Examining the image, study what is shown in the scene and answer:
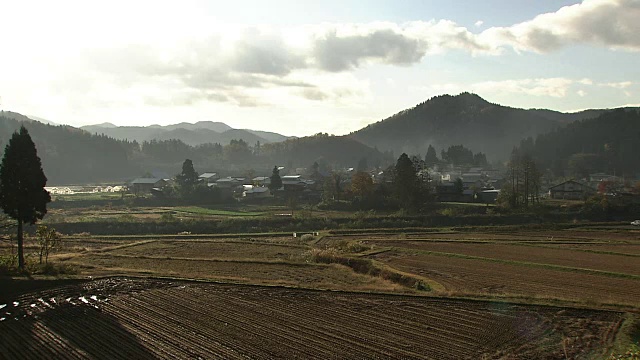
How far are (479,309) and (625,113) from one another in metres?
150

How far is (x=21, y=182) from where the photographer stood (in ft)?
87.5

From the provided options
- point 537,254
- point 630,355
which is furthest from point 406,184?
point 630,355

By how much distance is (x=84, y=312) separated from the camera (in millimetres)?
18156

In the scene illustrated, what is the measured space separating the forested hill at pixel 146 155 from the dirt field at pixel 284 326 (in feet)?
330

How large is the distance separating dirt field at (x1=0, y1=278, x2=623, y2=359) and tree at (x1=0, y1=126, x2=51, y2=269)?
7662 mm

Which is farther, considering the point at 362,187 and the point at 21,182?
the point at 362,187

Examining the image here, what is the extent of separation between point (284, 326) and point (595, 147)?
13885cm

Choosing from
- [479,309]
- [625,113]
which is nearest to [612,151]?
[625,113]

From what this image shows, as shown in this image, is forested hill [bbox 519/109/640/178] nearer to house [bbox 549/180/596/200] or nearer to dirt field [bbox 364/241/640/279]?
house [bbox 549/180/596/200]

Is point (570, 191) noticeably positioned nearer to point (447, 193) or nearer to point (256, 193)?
point (447, 193)

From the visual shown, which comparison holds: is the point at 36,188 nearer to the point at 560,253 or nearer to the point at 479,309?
the point at 479,309

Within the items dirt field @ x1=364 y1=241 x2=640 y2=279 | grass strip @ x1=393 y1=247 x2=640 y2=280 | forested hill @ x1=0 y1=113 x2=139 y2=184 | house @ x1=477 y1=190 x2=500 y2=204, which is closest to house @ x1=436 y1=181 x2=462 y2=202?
house @ x1=477 y1=190 x2=500 y2=204

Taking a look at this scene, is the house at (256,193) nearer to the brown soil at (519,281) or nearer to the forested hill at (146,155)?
the forested hill at (146,155)

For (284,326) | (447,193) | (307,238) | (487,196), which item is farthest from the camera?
(487,196)
